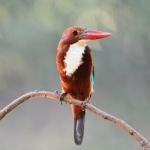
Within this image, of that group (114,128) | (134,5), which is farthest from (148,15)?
(114,128)

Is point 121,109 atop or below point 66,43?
below

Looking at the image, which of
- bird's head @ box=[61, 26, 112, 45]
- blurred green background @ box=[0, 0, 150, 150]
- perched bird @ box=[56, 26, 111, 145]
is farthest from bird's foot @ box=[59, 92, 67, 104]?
blurred green background @ box=[0, 0, 150, 150]

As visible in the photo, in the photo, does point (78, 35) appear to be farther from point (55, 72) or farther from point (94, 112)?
point (55, 72)

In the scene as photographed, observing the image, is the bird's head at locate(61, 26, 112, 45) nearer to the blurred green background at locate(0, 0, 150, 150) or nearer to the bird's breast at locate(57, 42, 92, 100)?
the bird's breast at locate(57, 42, 92, 100)

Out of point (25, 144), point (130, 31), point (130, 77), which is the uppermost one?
point (130, 31)

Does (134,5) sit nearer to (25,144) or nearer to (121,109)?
(121,109)

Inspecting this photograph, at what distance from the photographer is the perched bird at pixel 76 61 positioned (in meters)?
0.86

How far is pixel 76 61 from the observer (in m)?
0.87

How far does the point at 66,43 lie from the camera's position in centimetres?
86

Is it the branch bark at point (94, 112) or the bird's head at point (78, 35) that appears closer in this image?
the branch bark at point (94, 112)

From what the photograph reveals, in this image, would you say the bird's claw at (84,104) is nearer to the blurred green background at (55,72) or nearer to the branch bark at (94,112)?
the branch bark at (94,112)

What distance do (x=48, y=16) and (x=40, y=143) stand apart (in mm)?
340

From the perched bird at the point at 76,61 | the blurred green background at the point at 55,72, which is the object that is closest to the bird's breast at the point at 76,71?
the perched bird at the point at 76,61

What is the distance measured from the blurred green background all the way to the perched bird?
36 centimetres
